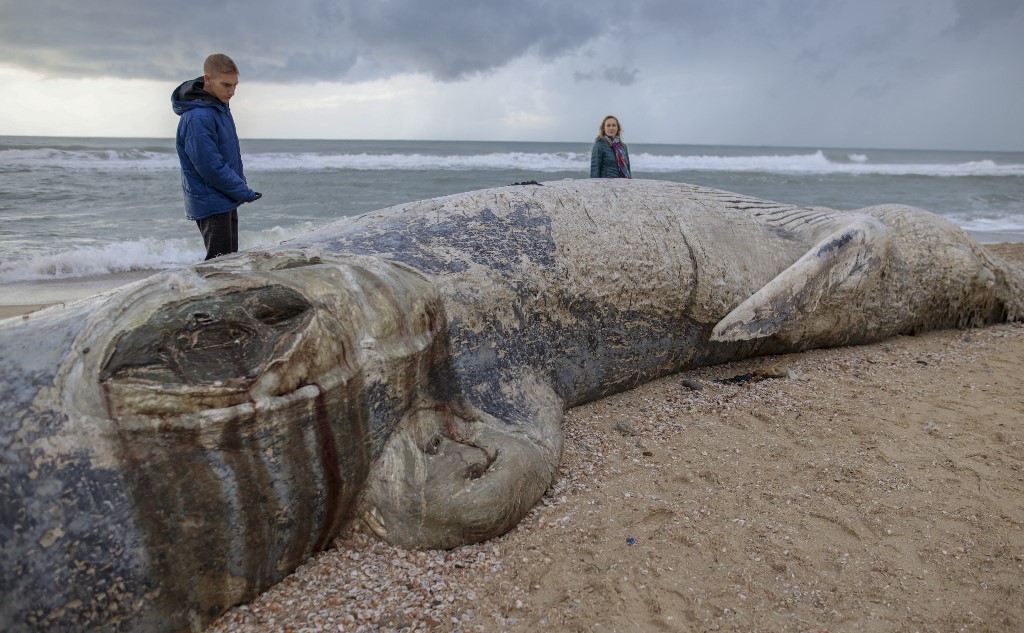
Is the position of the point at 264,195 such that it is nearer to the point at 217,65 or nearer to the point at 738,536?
the point at 217,65

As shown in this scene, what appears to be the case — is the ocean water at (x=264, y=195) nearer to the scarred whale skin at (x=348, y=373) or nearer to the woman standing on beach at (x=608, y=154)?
the woman standing on beach at (x=608, y=154)

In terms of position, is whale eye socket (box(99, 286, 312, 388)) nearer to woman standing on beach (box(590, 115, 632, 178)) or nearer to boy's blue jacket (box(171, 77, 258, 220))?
boy's blue jacket (box(171, 77, 258, 220))

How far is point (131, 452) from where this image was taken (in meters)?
2.21

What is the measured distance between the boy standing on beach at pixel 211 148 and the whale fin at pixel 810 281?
3.54 metres

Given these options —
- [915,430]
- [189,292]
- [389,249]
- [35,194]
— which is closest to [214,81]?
[389,249]

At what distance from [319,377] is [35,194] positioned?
56.1ft

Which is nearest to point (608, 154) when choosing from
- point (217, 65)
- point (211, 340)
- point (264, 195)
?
point (217, 65)

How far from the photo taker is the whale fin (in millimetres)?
4219

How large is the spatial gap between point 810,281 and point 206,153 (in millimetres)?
4211

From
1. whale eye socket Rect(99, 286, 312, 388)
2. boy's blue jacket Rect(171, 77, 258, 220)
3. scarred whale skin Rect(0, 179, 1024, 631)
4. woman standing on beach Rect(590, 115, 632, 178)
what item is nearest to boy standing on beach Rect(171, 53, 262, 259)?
boy's blue jacket Rect(171, 77, 258, 220)

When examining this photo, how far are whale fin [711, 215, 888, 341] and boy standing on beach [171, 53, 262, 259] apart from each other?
11.6 ft

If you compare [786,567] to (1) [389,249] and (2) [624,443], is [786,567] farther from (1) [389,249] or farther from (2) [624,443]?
(1) [389,249]

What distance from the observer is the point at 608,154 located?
25.2 feet

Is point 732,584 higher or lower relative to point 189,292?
lower
